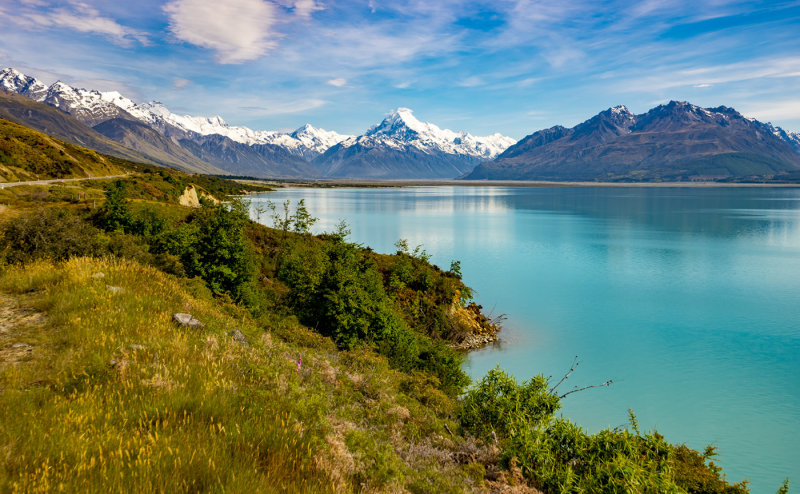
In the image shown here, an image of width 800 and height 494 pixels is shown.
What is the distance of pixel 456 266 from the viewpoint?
190ft

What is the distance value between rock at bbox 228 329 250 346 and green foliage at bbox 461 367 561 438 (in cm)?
938

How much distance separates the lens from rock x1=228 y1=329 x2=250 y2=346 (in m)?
13.1

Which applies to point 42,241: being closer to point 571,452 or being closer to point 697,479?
point 571,452

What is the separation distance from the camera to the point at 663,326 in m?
46.2

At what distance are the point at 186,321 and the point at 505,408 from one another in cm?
1310

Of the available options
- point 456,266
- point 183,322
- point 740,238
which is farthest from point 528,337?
point 740,238

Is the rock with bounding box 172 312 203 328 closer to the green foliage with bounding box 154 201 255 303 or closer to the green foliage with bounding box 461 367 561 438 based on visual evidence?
the green foliage with bounding box 461 367 561 438

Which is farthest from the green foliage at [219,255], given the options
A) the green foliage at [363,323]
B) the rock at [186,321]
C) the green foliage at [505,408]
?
the green foliage at [505,408]

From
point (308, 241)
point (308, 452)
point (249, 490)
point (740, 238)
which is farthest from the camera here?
point (740, 238)

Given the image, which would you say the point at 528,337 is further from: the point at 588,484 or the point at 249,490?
the point at 249,490

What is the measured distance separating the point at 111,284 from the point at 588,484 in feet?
55.5

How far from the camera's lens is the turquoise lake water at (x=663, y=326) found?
28.4m

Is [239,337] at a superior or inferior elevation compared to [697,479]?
superior

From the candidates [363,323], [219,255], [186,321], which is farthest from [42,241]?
[363,323]
